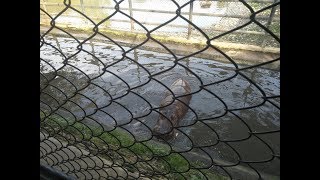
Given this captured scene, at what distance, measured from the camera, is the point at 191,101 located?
4969 millimetres

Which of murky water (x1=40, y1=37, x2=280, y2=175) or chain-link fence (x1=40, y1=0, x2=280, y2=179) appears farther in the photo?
murky water (x1=40, y1=37, x2=280, y2=175)

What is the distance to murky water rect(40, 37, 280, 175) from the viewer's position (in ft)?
13.0

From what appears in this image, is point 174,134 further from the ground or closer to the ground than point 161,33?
closer to the ground

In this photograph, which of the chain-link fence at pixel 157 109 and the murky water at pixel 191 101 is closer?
the chain-link fence at pixel 157 109

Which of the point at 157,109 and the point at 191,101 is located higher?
the point at 157,109

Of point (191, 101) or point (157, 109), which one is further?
point (191, 101)

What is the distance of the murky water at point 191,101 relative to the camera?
3.96 metres
